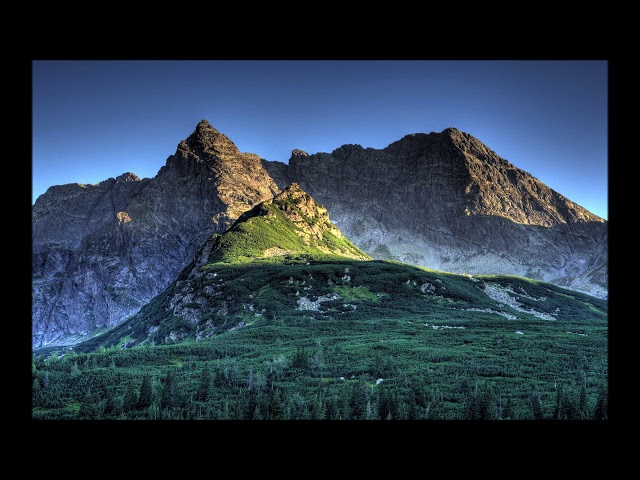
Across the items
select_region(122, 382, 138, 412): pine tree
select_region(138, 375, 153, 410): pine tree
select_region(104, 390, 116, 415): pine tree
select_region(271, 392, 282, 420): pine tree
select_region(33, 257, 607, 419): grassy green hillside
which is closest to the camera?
select_region(271, 392, 282, 420): pine tree

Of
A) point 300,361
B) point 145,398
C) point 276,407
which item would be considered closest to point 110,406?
point 145,398

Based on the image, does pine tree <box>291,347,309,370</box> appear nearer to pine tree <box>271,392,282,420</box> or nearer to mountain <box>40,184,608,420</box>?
mountain <box>40,184,608,420</box>

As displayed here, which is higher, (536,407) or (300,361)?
(536,407)

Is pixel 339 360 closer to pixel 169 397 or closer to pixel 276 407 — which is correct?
pixel 169 397

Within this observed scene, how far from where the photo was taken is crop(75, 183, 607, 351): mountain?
262ft

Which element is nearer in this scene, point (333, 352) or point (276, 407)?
point (276, 407)

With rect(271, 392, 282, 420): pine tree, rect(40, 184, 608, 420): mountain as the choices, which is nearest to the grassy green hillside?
rect(271, 392, 282, 420): pine tree

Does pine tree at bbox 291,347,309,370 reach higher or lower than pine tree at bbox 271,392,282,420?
lower

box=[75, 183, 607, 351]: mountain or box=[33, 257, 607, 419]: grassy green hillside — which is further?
box=[75, 183, 607, 351]: mountain

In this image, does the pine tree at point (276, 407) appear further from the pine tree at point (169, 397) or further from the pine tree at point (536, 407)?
the pine tree at point (536, 407)

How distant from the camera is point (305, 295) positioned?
86688mm
